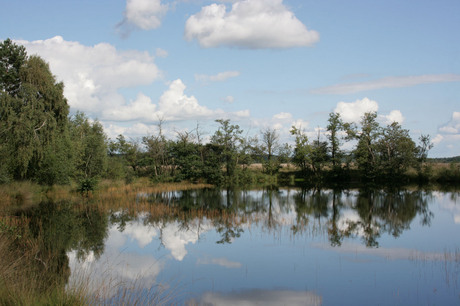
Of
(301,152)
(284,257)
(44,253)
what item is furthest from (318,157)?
(44,253)

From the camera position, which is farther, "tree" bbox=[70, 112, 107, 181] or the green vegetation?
"tree" bbox=[70, 112, 107, 181]

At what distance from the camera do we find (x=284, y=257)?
13195mm

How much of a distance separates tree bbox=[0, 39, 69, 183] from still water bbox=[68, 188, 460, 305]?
9019 millimetres

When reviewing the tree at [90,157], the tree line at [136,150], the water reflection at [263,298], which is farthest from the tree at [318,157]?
the water reflection at [263,298]

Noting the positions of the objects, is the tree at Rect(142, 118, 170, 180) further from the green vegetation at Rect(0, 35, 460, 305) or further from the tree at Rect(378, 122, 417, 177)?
the tree at Rect(378, 122, 417, 177)

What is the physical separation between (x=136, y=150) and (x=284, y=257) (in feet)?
144

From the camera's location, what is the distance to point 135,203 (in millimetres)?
25391

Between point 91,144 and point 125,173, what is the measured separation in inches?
261

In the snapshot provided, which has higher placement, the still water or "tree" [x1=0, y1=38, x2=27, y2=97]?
"tree" [x1=0, y1=38, x2=27, y2=97]

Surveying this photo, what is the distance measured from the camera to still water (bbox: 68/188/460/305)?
31.5 feet

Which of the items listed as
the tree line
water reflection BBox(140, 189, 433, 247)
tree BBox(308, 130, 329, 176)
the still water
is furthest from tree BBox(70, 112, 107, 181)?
tree BBox(308, 130, 329, 176)

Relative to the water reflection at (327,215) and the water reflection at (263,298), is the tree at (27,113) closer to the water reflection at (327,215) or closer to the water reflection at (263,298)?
the water reflection at (327,215)

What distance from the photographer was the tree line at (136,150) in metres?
26.7

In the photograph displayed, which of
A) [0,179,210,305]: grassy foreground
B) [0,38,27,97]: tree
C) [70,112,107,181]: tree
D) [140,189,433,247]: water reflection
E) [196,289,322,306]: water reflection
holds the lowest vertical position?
[196,289,322,306]: water reflection
